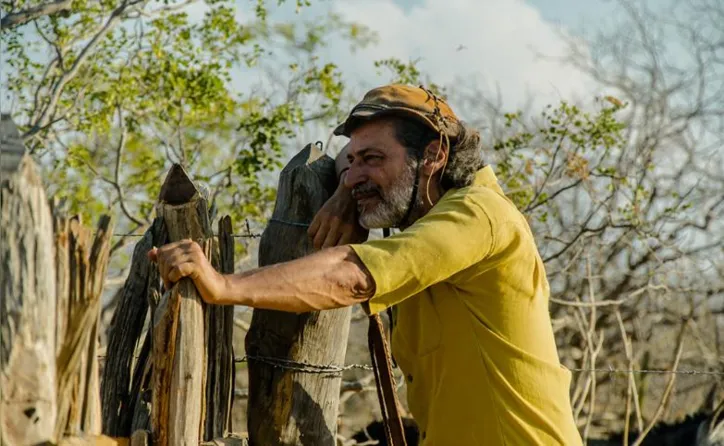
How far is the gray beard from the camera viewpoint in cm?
412

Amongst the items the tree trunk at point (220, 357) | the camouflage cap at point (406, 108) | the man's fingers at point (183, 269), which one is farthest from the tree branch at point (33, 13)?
the man's fingers at point (183, 269)

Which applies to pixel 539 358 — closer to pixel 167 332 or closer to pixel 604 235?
pixel 167 332

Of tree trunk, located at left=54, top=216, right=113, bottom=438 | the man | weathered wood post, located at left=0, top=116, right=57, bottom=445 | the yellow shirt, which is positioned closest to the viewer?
weathered wood post, located at left=0, top=116, right=57, bottom=445

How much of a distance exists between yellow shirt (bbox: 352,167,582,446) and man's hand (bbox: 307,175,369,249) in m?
0.49

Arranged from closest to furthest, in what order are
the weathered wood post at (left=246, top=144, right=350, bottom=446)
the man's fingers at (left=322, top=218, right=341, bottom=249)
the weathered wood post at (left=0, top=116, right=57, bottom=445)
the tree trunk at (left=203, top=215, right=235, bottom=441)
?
1. the weathered wood post at (left=0, top=116, right=57, bottom=445)
2. the tree trunk at (left=203, top=215, right=235, bottom=441)
3. the man's fingers at (left=322, top=218, right=341, bottom=249)
4. the weathered wood post at (left=246, top=144, right=350, bottom=446)

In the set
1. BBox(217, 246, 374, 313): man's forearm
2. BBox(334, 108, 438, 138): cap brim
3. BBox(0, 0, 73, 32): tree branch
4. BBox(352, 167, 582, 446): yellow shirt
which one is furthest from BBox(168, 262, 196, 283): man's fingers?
BBox(0, 0, 73, 32): tree branch

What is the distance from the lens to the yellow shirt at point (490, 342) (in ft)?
12.6

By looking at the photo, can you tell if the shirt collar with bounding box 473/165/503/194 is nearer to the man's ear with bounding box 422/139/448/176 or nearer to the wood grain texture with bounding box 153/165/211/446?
Result: the man's ear with bounding box 422/139/448/176

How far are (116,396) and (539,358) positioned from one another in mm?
1548

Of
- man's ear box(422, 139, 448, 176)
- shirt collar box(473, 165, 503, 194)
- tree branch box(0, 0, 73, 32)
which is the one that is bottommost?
shirt collar box(473, 165, 503, 194)

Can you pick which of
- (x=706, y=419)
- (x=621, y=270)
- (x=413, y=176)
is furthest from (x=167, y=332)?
(x=621, y=270)

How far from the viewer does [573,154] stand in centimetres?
Result: 960

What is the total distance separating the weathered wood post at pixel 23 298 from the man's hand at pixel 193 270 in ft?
2.06

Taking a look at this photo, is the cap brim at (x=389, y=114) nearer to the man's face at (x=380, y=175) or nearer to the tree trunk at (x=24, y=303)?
the man's face at (x=380, y=175)
